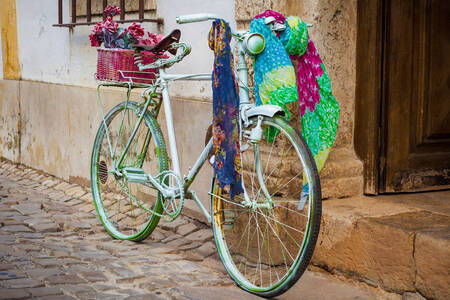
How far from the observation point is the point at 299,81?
380 centimetres

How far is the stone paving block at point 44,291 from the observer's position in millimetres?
3551

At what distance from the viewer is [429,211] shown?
3.98 meters

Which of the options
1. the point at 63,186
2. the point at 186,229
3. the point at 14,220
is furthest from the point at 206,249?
the point at 63,186

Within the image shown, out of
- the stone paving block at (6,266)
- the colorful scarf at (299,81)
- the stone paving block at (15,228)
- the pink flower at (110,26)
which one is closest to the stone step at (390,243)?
the colorful scarf at (299,81)

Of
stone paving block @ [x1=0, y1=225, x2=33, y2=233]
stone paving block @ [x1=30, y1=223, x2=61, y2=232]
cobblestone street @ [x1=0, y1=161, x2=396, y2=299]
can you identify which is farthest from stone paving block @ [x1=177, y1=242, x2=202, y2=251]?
stone paving block @ [x1=0, y1=225, x2=33, y2=233]

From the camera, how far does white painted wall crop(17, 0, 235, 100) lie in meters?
5.27

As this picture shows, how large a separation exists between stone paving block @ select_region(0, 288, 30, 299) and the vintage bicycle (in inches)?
40.2

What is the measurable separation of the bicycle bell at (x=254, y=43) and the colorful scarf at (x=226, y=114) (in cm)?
10

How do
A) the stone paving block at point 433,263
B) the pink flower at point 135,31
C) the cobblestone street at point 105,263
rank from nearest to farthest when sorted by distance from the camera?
the stone paving block at point 433,263
the cobblestone street at point 105,263
the pink flower at point 135,31

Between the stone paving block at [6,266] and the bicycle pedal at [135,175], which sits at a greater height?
the bicycle pedal at [135,175]

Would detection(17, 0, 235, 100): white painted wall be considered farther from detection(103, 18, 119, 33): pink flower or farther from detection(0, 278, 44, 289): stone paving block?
detection(0, 278, 44, 289): stone paving block

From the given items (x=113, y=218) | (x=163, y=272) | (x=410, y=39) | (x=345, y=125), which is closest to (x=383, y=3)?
(x=410, y=39)

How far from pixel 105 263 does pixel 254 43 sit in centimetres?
168

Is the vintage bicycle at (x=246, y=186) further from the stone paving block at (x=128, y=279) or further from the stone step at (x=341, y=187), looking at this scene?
the stone paving block at (x=128, y=279)
